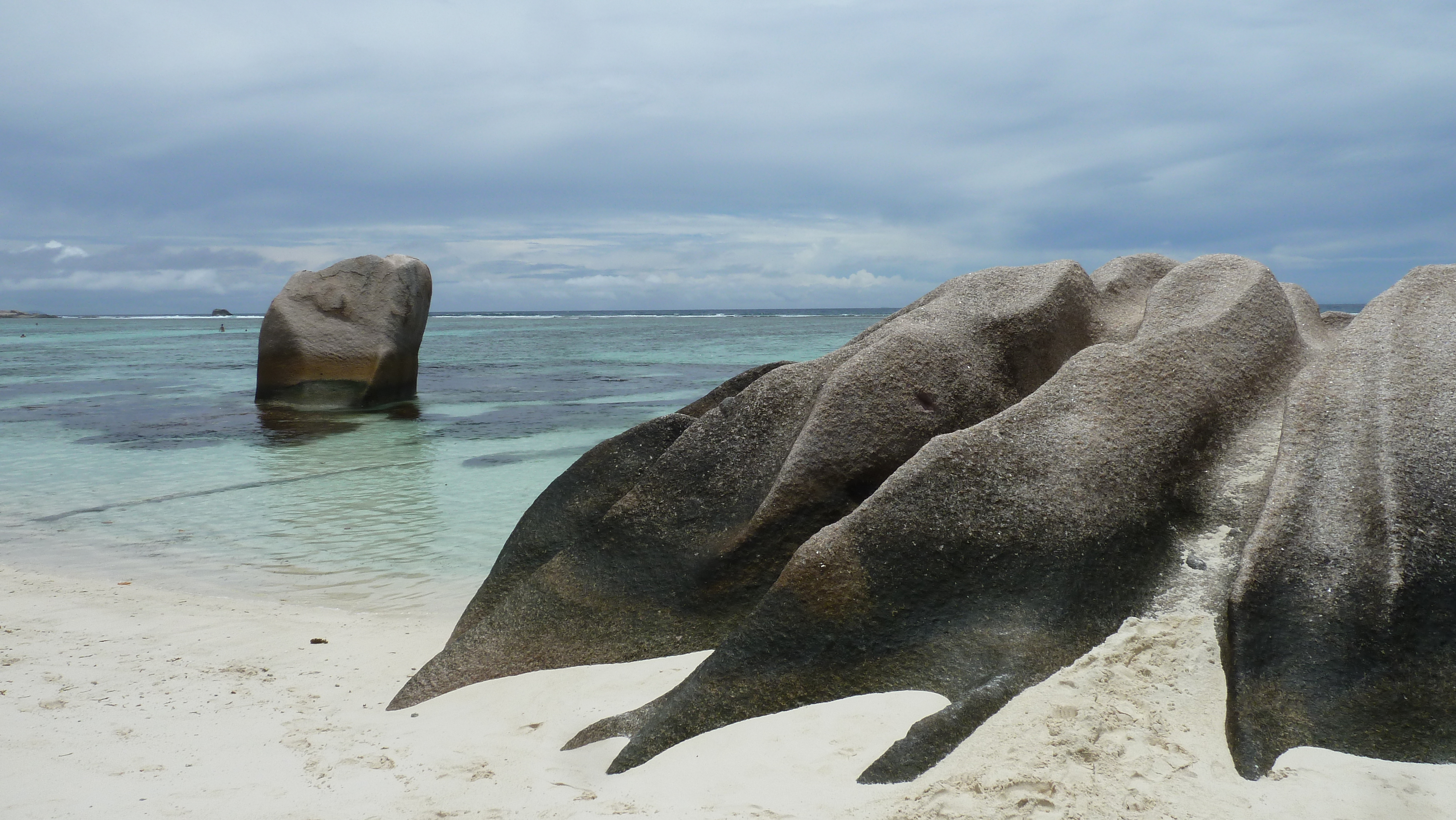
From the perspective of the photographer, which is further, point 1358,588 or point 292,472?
point 292,472

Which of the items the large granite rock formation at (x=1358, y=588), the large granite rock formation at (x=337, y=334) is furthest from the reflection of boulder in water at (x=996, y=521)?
the large granite rock formation at (x=337, y=334)

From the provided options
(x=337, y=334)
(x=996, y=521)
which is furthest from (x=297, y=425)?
(x=996, y=521)

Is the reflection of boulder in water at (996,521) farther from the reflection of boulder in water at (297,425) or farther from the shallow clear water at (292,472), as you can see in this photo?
the reflection of boulder in water at (297,425)

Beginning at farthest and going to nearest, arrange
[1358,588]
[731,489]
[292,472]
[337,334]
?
[337,334] → [292,472] → [731,489] → [1358,588]

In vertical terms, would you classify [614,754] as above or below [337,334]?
below

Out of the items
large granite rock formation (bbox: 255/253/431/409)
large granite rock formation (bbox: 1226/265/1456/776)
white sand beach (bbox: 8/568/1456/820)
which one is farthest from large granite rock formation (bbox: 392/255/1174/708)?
large granite rock formation (bbox: 255/253/431/409)

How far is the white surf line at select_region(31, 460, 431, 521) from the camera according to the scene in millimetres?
8414

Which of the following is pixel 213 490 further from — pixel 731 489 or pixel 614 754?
pixel 614 754

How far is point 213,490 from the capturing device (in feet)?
30.9

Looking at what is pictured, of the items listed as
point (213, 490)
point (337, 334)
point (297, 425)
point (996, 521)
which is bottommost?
point (213, 490)

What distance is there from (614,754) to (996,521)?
150 cm

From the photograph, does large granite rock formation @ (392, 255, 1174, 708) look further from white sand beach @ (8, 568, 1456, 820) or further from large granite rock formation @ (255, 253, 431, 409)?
large granite rock formation @ (255, 253, 431, 409)

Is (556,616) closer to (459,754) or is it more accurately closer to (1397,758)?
(459,754)

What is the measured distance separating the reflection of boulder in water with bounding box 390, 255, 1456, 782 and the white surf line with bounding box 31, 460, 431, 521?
19.3 ft
